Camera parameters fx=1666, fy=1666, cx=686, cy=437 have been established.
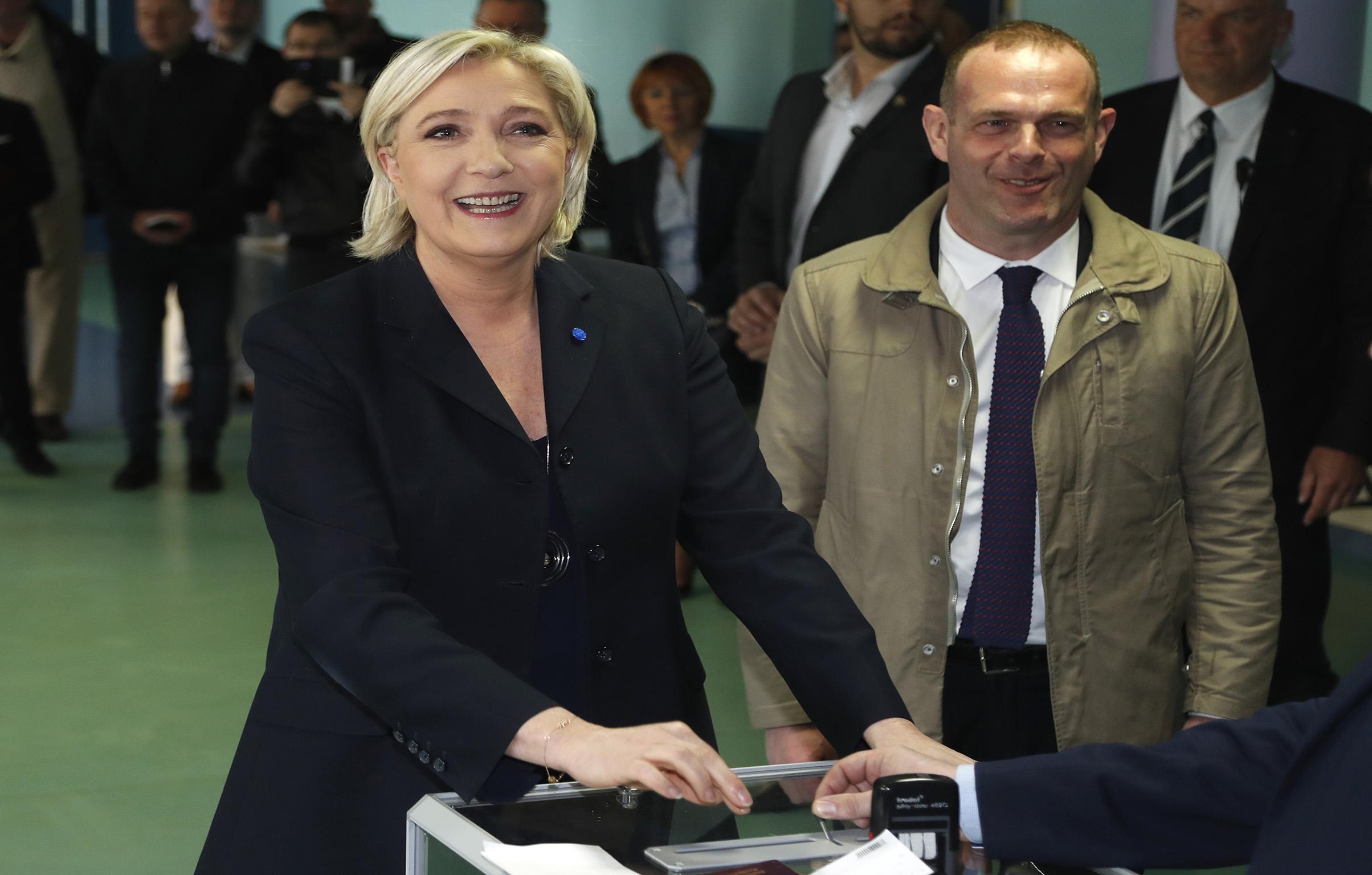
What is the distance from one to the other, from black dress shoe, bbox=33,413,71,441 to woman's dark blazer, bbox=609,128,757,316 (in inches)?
133

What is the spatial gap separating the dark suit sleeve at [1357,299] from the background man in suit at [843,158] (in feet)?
3.05

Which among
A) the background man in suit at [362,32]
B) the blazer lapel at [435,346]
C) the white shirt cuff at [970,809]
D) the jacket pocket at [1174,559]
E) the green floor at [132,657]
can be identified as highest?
the blazer lapel at [435,346]

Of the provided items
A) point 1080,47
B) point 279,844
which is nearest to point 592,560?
point 279,844

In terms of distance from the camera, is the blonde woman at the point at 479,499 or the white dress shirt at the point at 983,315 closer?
the blonde woman at the point at 479,499

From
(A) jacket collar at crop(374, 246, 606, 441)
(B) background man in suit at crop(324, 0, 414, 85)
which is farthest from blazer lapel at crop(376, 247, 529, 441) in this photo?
(B) background man in suit at crop(324, 0, 414, 85)

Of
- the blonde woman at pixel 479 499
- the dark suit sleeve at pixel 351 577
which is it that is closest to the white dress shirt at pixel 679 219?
the blonde woman at pixel 479 499

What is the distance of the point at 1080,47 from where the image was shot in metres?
2.48

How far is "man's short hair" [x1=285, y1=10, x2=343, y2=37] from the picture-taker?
21.8 ft

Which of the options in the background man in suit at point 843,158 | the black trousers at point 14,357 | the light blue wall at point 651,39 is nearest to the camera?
the background man in suit at point 843,158

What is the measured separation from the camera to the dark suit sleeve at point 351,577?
1661 mm

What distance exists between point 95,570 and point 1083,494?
4161mm

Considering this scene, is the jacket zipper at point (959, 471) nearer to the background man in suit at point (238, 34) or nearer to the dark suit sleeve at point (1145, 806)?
the dark suit sleeve at point (1145, 806)

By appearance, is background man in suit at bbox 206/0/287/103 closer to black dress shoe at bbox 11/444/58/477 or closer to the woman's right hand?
black dress shoe at bbox 11/444/58/477

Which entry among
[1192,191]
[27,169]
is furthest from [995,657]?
[27,169]
